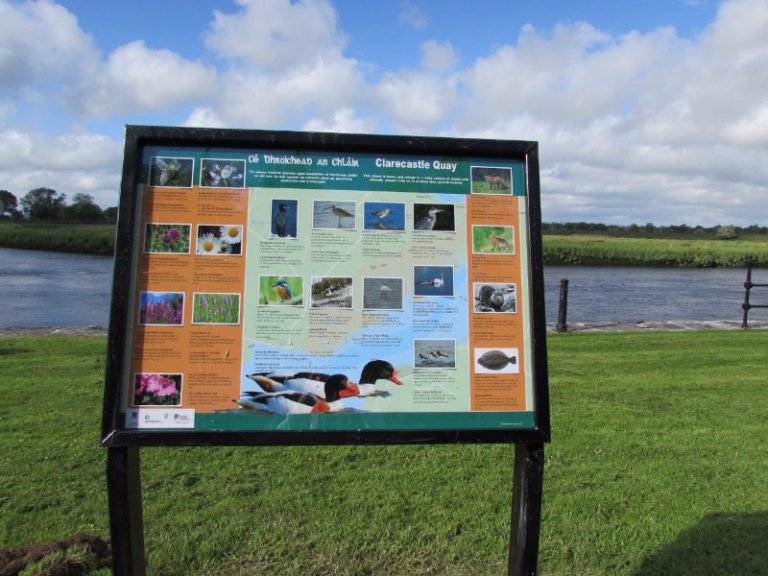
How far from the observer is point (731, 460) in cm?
450

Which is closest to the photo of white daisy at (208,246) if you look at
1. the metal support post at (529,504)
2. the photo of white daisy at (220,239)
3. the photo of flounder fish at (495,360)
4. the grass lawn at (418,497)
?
the photo of white daisy at (220,239)

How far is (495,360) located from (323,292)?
0.74m

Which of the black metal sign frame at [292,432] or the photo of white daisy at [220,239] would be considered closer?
the black metal sign frame at [292,432]

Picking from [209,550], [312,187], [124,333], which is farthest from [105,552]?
[312,187]

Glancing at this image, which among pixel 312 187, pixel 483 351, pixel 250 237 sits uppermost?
pixel 312 187

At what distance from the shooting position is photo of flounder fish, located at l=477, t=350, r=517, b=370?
8.18 feet

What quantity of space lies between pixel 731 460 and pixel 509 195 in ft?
10.4

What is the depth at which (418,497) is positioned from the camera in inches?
151

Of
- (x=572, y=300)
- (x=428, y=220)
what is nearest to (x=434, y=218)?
(x=428, y=220)

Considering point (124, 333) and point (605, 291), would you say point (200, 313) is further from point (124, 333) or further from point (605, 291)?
point (605, 291)

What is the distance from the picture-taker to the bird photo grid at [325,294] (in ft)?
7.85

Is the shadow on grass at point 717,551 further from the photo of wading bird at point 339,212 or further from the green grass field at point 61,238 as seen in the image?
the green grass field at point 61,238

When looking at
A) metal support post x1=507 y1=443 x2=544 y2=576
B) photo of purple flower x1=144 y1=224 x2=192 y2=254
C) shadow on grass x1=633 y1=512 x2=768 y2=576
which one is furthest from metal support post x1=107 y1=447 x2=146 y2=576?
shadow on grass x1=633 y1=512 x2=768 y2=576

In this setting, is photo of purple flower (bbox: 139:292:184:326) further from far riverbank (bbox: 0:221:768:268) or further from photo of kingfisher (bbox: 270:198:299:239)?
far riverbank (bbox: 0:221:768:268)
